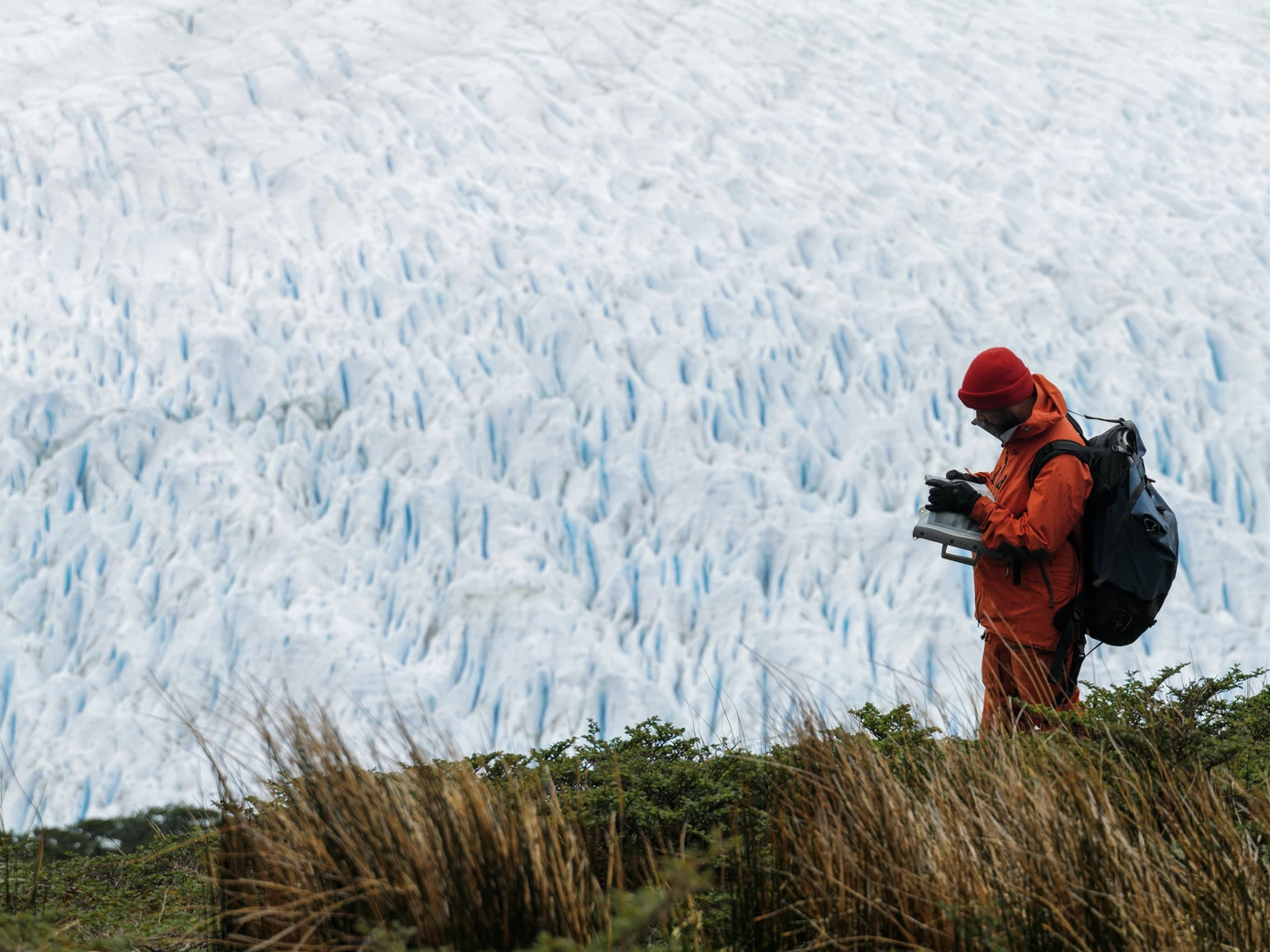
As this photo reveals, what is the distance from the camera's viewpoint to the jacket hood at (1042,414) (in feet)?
11.3

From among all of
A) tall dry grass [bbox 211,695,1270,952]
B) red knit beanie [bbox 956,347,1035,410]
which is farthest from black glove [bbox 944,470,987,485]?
tall dry grass [bbox 211,695,1270,952]

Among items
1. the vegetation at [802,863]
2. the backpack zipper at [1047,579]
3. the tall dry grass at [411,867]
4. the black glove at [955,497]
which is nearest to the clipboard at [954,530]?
the black glove at [955,497]

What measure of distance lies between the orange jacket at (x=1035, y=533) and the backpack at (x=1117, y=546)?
0.04 metres

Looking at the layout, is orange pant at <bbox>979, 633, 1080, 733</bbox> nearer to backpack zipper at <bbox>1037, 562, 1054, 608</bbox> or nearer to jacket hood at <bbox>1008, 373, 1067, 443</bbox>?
backpack zipper at <bbox>1037, 562, 1054, 608</bbox>

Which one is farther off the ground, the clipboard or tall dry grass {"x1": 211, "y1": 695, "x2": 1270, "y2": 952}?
the clipboard

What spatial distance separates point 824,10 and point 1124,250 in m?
5.65

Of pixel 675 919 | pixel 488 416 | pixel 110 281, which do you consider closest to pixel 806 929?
pixel 675 919

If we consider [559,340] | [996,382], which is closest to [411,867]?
[996,382]

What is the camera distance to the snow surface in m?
8.57

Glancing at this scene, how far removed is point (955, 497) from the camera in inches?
137

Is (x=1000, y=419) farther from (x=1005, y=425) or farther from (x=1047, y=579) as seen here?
(x=1047, y=579)

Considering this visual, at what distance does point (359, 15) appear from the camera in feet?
43.8

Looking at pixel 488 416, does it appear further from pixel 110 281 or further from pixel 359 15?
pixel 359 15

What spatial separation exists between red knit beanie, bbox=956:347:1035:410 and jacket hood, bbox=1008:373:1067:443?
2.6 inches
